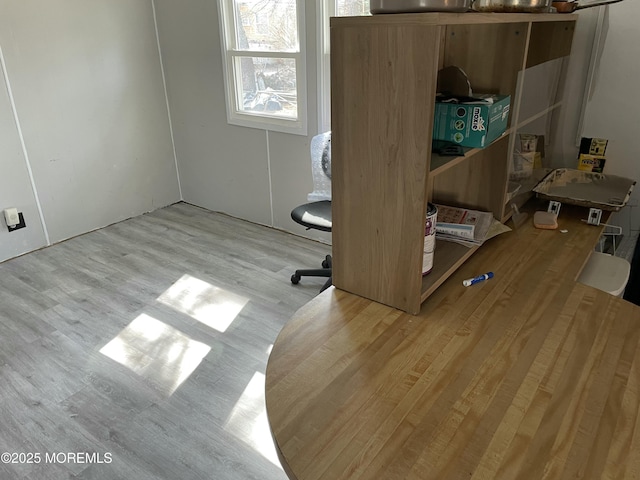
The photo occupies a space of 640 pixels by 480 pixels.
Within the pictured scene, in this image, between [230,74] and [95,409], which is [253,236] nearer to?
[230,74]

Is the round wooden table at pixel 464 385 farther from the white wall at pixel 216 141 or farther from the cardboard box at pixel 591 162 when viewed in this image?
the white wall at pixel 216 141

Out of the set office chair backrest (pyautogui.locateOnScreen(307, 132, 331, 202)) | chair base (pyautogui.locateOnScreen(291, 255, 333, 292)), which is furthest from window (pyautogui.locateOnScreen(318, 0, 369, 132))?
chair base (pyautogui.locateOnScreen(291, 255, 333, 292))

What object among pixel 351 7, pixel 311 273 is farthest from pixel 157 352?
pixel 351 7

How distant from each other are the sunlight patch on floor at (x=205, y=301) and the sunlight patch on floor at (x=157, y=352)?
0.17 meters

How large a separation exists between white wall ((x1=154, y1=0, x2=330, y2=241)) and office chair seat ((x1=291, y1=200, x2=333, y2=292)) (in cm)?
56

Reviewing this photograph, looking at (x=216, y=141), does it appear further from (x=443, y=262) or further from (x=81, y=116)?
(x=443, y=262)

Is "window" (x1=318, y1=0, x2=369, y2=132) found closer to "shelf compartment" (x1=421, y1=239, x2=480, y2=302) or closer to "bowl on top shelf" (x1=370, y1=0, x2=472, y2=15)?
"shelf compartment" (x1=421, y1=239, x2=480, y2=302)

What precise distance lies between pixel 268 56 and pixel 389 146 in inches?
95.6

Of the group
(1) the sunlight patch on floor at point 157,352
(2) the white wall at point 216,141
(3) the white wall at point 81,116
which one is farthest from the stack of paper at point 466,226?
A: (3) the white wall at point 81,116

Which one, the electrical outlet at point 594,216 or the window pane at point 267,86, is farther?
the window pane at point 267,86

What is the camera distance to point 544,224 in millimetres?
1831

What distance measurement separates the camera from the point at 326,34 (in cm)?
291

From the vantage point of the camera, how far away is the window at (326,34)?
2.77 meters

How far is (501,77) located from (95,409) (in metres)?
2.06
